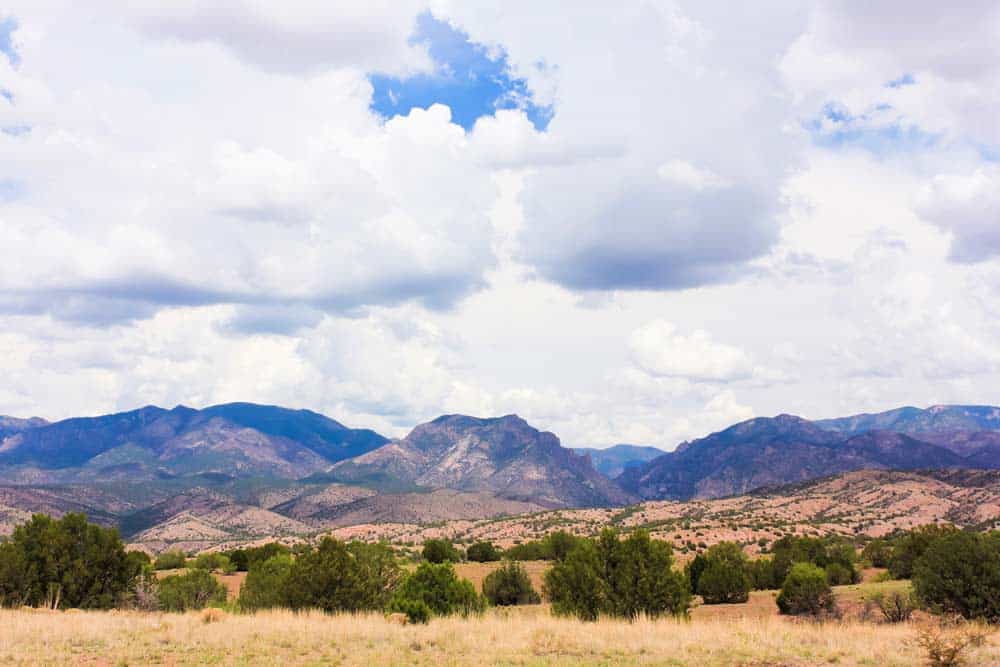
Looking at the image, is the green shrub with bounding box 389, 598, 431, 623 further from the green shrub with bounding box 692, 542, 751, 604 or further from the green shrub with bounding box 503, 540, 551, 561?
the green shrub with bounding box 503, 540, 551, 561

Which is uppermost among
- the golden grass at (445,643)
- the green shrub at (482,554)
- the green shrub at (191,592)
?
the golden grass at (445,643)

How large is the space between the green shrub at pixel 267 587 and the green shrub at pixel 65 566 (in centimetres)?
504

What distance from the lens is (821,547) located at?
206 feet

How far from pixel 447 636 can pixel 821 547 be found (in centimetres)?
5224

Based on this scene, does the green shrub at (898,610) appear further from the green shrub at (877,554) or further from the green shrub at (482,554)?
the green shrub at (482,554)

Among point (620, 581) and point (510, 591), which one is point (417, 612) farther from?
point (510, 591)

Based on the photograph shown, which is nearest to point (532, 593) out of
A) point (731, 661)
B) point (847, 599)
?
point (847, 599)

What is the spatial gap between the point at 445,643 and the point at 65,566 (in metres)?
20.0

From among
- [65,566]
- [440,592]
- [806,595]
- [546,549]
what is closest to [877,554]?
[546,549]

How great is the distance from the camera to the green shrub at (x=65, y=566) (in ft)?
98.2

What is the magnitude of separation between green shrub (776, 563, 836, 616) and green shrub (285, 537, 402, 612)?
20.4 m

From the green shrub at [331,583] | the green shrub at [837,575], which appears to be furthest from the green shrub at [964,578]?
the green shrub at [837,575]

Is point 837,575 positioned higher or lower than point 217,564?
higher

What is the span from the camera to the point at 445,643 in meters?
18.8
